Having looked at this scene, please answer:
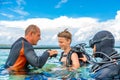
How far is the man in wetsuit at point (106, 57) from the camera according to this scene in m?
5.59

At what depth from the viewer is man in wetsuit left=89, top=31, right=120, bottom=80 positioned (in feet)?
18.4

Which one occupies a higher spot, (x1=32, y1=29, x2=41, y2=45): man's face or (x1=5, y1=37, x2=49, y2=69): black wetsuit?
(x1=32, y1=29, x2=41, y2=45): man's face

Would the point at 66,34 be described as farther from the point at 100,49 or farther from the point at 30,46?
the point at 100,49

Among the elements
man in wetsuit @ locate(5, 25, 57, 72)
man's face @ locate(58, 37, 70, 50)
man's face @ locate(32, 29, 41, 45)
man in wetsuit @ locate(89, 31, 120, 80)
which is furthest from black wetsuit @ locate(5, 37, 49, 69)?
man in wetsuit @ locate(89, 31, 120, 80)

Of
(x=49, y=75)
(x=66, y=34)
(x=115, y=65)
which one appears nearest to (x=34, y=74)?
(x=49, y=75)

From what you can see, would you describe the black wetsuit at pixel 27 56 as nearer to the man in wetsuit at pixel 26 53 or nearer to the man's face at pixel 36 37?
the man in wetsuit at pixel 26 53

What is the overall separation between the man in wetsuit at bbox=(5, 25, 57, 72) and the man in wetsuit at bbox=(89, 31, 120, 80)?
1.71 m

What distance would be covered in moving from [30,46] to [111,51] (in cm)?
239

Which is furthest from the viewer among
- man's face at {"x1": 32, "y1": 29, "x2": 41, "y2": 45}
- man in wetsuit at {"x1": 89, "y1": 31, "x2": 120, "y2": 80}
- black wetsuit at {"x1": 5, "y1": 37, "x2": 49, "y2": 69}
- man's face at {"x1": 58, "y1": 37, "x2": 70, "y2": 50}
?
man's face at {"x1": 58, "y1": 37, "x2": 70, "y2": 50}

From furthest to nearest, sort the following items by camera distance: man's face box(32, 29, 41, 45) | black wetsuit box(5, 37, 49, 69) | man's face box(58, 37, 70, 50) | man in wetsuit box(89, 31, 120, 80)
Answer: man's face box(58, 37, 70, 50), man's face box(32, 29, 41, 45), black wetsuit box(5, 37, 49, 69), man in wetsuit box(89, 31, 120, 80)

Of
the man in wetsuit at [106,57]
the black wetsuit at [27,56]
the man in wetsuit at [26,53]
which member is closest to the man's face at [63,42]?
the man in wetsuit at [26,53]

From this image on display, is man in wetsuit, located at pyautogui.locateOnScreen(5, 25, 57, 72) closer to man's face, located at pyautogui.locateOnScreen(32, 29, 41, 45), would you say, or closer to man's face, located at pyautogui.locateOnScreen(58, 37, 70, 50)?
man's face, located at pyautogui.locateOnScreen(32, 29, 41, 45)

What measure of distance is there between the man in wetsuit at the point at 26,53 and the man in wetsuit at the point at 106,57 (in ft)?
5.61

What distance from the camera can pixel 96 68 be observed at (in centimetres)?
597
